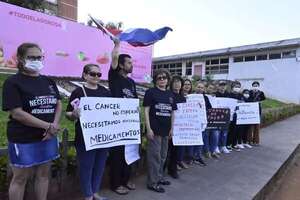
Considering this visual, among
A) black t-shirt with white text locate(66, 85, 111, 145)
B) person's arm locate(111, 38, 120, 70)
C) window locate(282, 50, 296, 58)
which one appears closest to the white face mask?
black t-shirt with white text locate(66, 85, 111, 145)

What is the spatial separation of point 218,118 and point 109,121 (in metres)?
3.48

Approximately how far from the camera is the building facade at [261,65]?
29.6m

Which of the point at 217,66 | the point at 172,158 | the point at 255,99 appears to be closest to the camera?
the point at 172,158

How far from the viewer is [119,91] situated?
442 centimetres

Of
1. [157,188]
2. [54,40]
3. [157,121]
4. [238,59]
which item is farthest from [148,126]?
[238,59]

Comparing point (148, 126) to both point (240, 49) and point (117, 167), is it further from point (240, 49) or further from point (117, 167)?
point (240, 49)

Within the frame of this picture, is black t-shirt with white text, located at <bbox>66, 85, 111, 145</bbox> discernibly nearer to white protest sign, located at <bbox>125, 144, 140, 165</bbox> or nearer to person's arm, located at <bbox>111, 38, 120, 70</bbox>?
person's arm, located at <bbox>111, 38, 120, 70</bbox>

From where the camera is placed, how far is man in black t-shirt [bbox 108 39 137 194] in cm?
438

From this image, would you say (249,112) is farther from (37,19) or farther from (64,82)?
(37,19)

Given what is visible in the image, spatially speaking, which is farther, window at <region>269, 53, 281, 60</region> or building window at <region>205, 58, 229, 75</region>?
building window at <region>205, 58, 229, 75</region>

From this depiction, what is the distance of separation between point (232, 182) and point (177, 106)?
5.32 ft

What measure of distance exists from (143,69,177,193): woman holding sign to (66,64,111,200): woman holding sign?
2.97ft

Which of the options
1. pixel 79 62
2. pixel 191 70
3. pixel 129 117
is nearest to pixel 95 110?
pixel 129 117

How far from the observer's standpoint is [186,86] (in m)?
6.00
